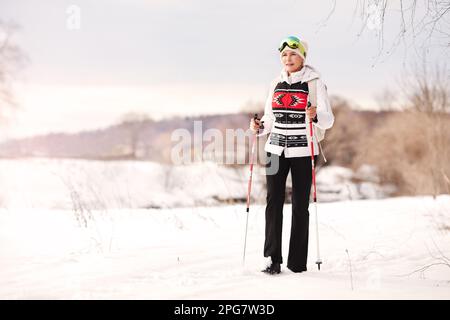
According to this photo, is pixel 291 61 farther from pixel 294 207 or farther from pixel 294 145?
pixel 294 207

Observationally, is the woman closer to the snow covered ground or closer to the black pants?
the black pants

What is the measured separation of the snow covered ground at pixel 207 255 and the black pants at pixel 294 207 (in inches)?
6.5

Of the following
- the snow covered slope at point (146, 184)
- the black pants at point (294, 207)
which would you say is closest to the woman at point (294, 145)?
the black pants at point (294, 207)

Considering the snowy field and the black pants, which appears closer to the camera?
the snowy field

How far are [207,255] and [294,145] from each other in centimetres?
144

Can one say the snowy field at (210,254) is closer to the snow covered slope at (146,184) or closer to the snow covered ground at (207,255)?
the snow covered ground at (207,255)

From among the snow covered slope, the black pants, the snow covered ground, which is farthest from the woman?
the snow covered slope

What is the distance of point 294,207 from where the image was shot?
13.3 feet

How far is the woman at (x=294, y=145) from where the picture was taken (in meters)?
3.98

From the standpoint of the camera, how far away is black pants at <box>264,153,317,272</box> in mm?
3996

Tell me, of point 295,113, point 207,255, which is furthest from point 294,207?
point 207,255

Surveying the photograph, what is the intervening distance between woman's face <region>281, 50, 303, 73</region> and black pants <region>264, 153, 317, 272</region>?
69cm

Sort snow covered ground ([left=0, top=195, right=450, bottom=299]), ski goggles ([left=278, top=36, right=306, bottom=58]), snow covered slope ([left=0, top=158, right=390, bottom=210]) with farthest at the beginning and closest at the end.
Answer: snow covered slope ([left=0, top=158, right=390, bottom=210]) < ski goggles ([left=278, top=36, right=306, bottom=58]) < snow covered ground ([left=0, top=195, right=450, bottom=299])

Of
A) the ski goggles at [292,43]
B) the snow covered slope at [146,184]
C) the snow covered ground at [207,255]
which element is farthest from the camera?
the snow covered slope at [146,184]
